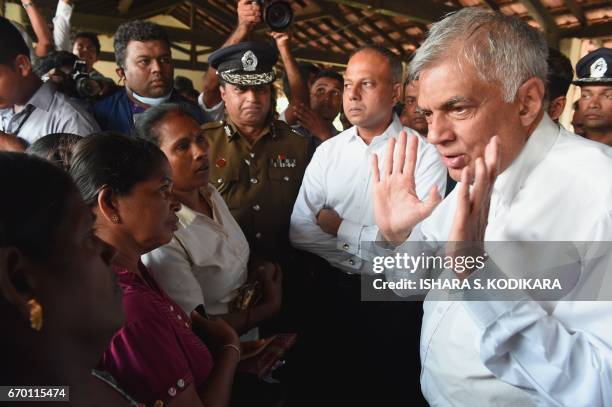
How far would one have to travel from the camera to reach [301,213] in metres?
2.33

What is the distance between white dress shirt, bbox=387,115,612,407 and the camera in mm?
908

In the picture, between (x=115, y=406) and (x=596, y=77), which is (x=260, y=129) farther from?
(x=596, y=77)

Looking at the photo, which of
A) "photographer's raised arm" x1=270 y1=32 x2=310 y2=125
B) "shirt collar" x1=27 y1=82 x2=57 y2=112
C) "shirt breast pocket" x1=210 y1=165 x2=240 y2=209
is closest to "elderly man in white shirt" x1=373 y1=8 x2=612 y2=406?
"shirt breast pocket" x1=210 y1=165 x2=240 y2=209

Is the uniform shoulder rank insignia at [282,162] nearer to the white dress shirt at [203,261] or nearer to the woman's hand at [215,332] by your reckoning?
the white dress shirt at [203,261]

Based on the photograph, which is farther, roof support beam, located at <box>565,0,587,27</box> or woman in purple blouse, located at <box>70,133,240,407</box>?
roof support beam, located at <box>565,0,587,27</box>

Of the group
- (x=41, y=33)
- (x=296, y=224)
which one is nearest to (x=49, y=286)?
(x=296, y=224)

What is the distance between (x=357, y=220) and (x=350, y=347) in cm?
73

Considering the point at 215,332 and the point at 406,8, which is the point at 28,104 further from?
the point at 406,8

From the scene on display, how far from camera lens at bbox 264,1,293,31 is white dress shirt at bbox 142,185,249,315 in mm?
1647

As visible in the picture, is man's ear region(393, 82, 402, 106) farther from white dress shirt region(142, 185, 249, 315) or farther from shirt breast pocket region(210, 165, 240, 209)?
white dress shirt region(142, 185, 249, 315)

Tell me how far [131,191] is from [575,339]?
113cm

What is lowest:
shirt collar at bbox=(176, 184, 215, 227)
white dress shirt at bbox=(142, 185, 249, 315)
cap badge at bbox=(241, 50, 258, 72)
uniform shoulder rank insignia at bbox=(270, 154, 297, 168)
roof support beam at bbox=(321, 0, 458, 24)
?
white dress shirt at bbox=(142, 185, 249, 315)

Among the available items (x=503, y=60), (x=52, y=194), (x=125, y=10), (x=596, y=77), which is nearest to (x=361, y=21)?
(x=125, y=10)

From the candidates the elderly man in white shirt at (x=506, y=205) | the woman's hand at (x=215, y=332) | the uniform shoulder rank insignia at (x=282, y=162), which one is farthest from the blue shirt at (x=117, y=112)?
the elderly man in white shirt at (x=506, y=205)
